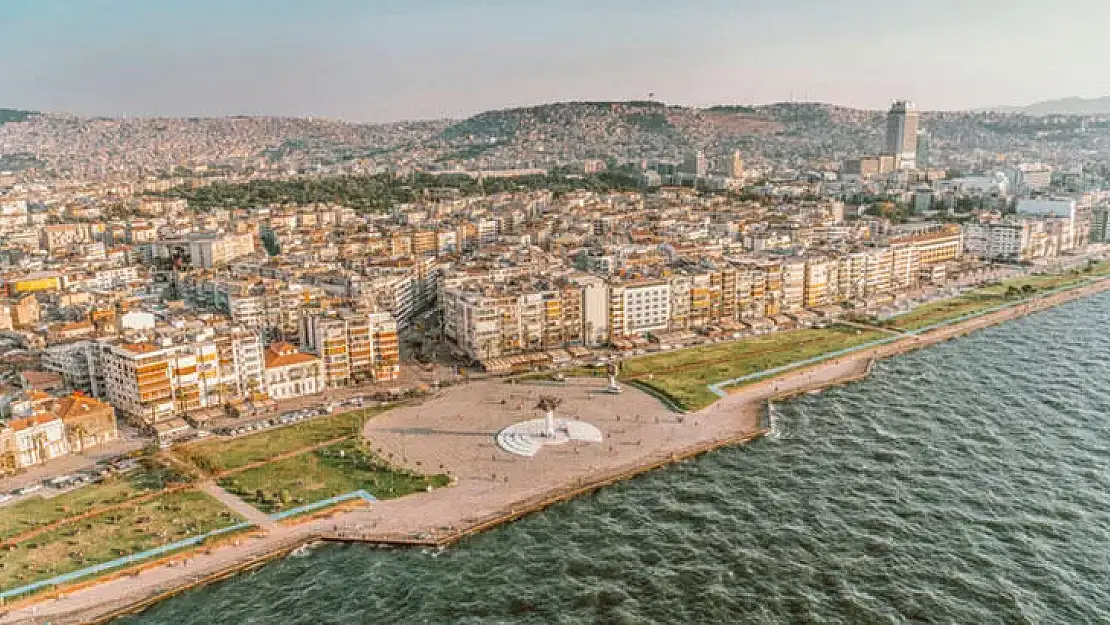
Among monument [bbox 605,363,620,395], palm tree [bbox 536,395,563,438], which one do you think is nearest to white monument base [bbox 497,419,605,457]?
palm tree [bbox 536,395,563,438]

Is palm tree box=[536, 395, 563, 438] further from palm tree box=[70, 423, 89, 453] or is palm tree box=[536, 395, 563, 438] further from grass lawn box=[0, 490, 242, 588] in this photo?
palm tree box=[70, 423, 89, 453]

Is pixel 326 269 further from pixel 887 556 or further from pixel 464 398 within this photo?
pixel 887 556

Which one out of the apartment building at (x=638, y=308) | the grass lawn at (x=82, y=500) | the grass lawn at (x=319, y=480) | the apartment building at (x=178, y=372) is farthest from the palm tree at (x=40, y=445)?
the apartment building at (x=638, y=308)

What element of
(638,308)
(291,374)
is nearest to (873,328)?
(638,308)

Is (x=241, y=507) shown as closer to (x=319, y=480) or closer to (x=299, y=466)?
(x=319, y=480)

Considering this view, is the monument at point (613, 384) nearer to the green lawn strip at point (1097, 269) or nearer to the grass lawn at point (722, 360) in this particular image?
the grass lawn at point (722, 360)

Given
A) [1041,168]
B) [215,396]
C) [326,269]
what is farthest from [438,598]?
[1041,168]

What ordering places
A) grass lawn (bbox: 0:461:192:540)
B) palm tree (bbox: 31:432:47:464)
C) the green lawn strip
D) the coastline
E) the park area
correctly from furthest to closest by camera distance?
the green lawn strip < palm tree (bbox: 31:432:47:464) < the park area < grass lawn (bbox: 0:461:192:540) < the coastline
